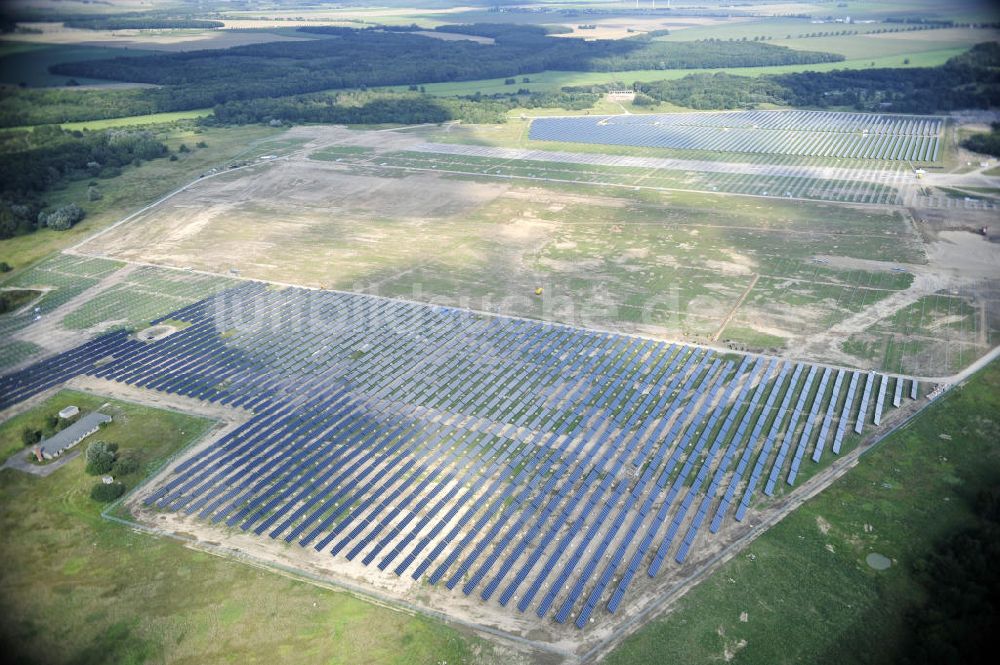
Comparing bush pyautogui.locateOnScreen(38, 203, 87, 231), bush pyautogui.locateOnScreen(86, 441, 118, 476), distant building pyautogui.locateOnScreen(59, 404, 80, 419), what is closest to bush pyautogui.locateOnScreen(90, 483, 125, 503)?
bush pyautogui.locateOnScreen(86, 441, 118, 476)

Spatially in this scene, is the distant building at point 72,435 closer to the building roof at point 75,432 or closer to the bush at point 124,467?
the building roof at point 75,432

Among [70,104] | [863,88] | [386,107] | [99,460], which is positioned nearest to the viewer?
[99,460]

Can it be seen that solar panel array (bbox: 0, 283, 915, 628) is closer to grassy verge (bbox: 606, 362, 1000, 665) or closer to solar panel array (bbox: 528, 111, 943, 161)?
grassy verge (bbox: 606, 362, 1000, 665)

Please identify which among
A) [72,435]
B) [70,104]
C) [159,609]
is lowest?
[159,609]

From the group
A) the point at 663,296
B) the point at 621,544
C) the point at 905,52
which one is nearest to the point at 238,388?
the point at 621,544

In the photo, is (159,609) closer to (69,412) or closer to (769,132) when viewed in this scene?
(69,412)

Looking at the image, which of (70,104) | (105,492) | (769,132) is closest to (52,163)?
(70,104)
